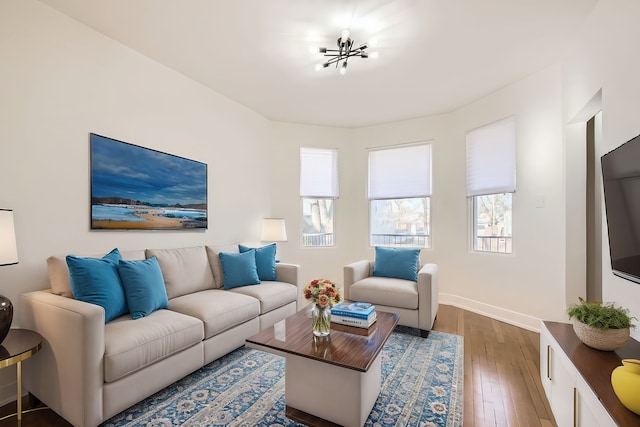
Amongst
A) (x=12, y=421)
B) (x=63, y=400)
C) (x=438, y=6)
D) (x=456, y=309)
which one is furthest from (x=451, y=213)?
(x=12, y=421)

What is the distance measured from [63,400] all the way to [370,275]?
3.03 meters

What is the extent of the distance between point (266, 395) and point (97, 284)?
1.34 meters

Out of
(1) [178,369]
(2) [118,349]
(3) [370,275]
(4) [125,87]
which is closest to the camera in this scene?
(2) [118,349]

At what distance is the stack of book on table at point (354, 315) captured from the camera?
6.98 ft

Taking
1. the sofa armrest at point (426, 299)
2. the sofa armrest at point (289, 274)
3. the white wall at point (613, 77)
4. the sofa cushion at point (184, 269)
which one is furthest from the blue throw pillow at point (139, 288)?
the white wall at point (613, 77)

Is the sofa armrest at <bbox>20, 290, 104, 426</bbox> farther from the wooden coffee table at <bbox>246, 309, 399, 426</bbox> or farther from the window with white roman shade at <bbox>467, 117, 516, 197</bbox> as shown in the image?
the window with white roman shade at <bbox>467, 117, 516, 197</bbox>

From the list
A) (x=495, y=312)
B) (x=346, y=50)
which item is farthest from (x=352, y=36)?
(x=495, y=312)

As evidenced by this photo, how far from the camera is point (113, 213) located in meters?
2.56

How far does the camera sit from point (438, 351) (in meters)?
2.71

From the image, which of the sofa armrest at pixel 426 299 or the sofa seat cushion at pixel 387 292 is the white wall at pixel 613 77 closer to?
the sofa armrest at pixel 426 299

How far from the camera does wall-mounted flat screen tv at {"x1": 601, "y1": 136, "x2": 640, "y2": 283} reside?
4.75 ft

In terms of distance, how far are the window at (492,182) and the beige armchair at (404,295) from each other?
1.10 metres

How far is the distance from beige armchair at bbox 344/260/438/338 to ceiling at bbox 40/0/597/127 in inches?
84.5

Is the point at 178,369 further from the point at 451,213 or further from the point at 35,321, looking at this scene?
the point at 451,213
